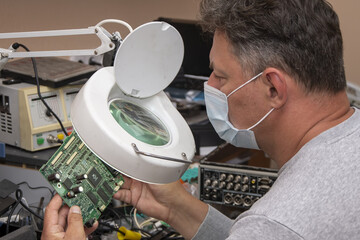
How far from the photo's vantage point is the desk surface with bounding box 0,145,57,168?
5.72ft

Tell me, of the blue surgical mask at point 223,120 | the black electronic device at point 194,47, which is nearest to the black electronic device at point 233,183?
the blue surgical mask at point 223,120

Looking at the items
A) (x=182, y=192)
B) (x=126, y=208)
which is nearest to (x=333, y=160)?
(x=182, y=192)

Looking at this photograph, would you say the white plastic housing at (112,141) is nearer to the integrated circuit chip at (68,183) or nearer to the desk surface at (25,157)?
the integrated circuit chip at (68,183)

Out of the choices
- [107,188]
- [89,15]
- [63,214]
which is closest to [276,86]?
[107,188]

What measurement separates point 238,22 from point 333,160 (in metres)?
0.39

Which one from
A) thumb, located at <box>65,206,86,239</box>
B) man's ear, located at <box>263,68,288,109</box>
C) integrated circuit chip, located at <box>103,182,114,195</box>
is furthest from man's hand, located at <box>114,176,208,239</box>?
man's ear, located at <box>263,68,288,109</box>

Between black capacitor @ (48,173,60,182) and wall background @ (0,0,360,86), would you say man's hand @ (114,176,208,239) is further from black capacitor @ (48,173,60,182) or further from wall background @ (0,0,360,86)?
wall background @ (0,0,360,86)

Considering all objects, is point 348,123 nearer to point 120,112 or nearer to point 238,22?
point 238,22

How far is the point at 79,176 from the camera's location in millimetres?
1242

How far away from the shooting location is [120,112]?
121 cm

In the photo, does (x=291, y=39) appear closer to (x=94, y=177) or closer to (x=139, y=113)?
(x=139, y=113)

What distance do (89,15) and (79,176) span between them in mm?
1460

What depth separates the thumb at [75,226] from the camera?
1.17 meters

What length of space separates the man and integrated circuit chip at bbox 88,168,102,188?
0.35m
